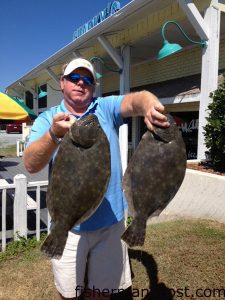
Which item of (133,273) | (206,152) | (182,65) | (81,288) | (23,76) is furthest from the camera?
(23,76)

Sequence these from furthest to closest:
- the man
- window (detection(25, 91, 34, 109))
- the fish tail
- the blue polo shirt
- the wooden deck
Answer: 1. window (detection(25, 91, 34, 109))
2. the wooden deck
3. the blue polo shirt
4. the man
5. the fish tail

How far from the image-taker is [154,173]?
1.77 metres

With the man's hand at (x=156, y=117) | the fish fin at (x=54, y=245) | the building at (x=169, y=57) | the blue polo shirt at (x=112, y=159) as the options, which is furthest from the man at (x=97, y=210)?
the building at (x=169, y=57)

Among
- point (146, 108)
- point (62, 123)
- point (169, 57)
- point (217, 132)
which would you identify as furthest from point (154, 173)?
point (169, 57)

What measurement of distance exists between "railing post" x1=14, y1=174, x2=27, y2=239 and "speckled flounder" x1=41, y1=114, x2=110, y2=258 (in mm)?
3241

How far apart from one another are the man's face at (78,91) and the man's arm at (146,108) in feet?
0.86

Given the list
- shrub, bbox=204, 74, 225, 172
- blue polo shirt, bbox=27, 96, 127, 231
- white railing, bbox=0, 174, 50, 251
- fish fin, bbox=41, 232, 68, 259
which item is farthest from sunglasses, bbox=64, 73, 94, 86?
shrub, bbox=204, 74, 225, 172

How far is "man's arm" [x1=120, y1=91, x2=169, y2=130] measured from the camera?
1694mm

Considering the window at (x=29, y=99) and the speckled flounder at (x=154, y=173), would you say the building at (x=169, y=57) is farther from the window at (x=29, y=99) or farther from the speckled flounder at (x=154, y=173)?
the window at (x=29, y=99)

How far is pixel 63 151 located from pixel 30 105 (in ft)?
84.0

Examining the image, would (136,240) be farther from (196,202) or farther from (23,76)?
(23,76)

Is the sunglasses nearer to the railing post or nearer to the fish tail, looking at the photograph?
the fish tail

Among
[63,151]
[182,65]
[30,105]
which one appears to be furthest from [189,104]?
[30,105]

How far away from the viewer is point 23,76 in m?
21.5
